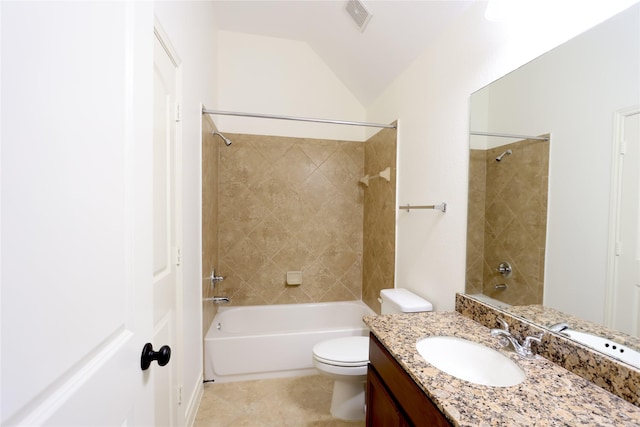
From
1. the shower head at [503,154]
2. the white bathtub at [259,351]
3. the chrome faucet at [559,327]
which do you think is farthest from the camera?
the white bathtub at [259,351]

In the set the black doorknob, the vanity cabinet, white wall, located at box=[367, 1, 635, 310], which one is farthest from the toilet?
the black doorknob

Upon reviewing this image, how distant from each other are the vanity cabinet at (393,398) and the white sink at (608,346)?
560mm

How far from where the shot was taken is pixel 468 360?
108cm

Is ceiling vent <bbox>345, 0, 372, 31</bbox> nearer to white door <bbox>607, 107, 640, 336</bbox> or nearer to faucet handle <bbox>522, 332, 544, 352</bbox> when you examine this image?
white door <bbox>607, 107, 640, 336</bbox>

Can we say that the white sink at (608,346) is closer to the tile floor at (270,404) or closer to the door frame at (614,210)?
the door frame at (614,210)

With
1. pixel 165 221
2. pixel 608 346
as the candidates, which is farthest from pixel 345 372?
pixel 165 221

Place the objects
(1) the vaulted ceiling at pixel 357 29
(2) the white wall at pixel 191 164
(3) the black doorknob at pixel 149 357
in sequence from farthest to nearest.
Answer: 1. (1) the vaulted ceiling at pixel 357 29
2. (2) the white wall at pixel 191 164
3. (3) the black doorknob at pixel 149 357

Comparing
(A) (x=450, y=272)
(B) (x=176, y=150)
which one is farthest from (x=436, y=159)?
(B) (x=176, y=150)

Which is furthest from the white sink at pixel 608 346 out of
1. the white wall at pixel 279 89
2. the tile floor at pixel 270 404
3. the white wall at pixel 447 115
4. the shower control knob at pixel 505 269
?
the white wall at pixel 279 89

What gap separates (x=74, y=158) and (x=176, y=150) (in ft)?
3.37

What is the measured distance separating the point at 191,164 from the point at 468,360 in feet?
5.58

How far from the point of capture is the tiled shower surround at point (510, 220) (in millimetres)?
1098

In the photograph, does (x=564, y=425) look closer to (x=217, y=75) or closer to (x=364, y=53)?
(x=364, y=53)

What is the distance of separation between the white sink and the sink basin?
22 cm
